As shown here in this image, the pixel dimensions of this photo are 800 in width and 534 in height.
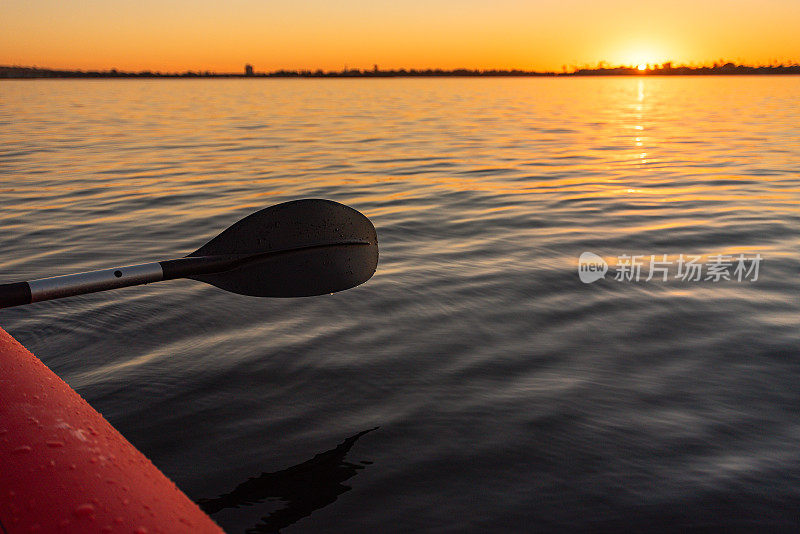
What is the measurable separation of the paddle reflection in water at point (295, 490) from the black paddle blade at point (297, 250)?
3.52 feet

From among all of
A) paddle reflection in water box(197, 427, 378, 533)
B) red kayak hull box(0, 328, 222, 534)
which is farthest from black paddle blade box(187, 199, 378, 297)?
red kayak hull box(0, 328, 222, 534)

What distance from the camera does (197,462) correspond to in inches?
107

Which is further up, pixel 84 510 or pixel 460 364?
pixel 84 510

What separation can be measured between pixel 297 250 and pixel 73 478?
7.30 feet

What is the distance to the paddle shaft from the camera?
2.51 m

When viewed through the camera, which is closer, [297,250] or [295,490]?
[295,490]

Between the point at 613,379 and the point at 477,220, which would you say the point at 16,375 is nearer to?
the point at 613,379

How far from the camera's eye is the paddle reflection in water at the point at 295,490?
2.37m

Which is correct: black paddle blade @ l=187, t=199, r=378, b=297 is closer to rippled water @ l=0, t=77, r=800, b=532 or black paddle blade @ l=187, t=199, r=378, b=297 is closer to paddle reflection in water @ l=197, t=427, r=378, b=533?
rippled water @ l=0, t=77, r=800, b=532

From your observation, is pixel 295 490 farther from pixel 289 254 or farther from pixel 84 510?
pixel 289 254

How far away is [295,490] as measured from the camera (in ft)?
8.25

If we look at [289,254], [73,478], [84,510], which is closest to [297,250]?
[289,254]

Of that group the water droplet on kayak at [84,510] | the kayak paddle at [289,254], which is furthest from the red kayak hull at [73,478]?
the kayak paddle at [289,254]

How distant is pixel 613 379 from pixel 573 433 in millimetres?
622
